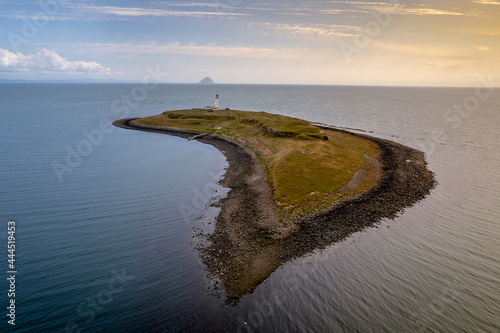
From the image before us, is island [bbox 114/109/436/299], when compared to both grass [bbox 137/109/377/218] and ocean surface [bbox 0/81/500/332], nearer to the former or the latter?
grass [bbox 137/109/377/218]

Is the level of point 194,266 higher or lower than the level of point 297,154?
lower

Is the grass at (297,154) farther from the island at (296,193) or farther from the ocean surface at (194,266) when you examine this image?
the ocean surface at (194,266)

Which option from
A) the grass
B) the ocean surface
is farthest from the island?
the ocean surface

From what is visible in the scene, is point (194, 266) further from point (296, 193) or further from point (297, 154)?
point (297, 154)

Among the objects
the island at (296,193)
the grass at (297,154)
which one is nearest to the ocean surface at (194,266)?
the island at (296,193)

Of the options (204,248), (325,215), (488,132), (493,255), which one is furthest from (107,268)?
(488,132)

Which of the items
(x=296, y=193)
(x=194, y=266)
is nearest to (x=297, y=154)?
(x=296, y=193)

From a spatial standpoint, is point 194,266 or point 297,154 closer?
point 194,266

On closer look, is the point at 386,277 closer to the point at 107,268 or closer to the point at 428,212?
the point at 428,212
